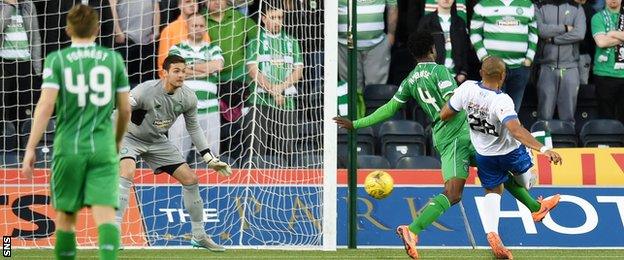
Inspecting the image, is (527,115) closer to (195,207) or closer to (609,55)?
(609,55)

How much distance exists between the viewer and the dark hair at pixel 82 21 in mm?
8703

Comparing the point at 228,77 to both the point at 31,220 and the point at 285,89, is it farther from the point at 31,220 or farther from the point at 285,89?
the point at 31,220

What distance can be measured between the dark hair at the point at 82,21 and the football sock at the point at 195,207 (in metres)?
4.32

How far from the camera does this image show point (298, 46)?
13.8 m

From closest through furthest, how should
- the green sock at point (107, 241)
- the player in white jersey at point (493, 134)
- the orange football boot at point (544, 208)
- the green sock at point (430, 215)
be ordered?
the green sock at point (107, 241)
the player in white jersey at point (493, 134)
the green sock at point (430, 215)
the orange football boot at point (544, 208)

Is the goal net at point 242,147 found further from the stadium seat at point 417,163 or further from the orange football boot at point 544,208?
the orange football boot at point 544,208

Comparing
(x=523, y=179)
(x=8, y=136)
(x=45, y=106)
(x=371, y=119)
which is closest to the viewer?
(x=45, y=106)

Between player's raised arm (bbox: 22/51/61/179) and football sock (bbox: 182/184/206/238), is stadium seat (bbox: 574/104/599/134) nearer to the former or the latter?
football sock (bbox: 182/184/206/238)

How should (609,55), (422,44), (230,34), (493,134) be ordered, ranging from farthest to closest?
(609,55), (230,34), (422,44), (493,134)

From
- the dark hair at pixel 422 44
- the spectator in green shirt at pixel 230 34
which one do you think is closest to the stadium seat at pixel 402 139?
the spectator in green shirt at pixel 230 34

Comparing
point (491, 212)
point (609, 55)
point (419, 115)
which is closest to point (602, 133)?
point (609, 55)

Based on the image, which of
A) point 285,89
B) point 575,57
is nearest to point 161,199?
point 285,89

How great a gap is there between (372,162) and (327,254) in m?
2.11

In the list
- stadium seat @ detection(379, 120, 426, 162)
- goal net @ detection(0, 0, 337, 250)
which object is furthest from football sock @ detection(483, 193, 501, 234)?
stadium seat @ detection(379, 120, 426, 162)
